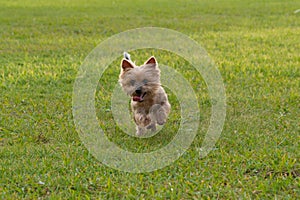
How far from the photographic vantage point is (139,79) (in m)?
5.06

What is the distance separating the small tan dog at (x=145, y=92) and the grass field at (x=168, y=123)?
0.76 feet

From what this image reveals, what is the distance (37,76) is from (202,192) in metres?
4.67

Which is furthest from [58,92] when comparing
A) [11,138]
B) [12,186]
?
[12,186]

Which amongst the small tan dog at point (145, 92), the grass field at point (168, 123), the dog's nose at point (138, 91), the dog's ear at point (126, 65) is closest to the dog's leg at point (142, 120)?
the small tan dog at point (145, 92)

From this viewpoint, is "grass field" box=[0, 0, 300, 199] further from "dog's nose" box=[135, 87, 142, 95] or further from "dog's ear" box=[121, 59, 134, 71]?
"dog's ear" box=[121, 59, 134, 71]

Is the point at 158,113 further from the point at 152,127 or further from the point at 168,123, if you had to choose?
the point at 168,123

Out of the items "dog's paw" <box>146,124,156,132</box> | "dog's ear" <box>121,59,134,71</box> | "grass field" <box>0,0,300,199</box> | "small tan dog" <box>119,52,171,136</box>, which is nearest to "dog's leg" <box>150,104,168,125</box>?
"small tan dog" <box>119,52,171,136</box>

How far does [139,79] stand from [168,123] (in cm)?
107

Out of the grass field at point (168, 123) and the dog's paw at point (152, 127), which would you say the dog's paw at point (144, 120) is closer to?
the dog's paw at point (152, 127)

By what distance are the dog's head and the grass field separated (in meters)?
0.57

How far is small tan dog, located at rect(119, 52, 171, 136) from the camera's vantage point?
16.6 feet

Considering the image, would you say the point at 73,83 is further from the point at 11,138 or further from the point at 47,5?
the point at 47,5

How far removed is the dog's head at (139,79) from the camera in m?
5.06

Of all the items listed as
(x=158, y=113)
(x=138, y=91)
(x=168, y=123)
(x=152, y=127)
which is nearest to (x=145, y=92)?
(x=138, y=91)
